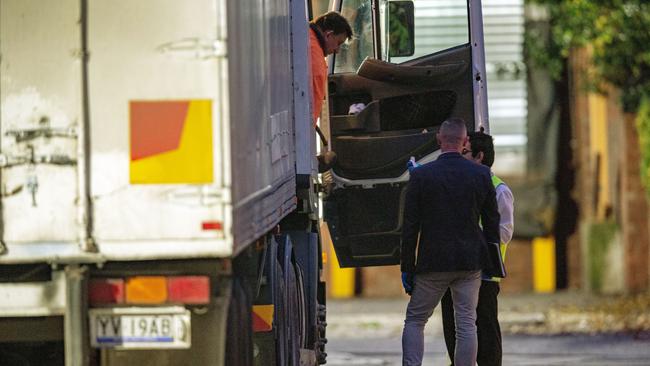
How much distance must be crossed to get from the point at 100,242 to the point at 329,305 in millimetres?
14500

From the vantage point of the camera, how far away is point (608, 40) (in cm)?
1839

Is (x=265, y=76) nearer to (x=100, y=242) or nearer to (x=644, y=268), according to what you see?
(x=100, y=242)

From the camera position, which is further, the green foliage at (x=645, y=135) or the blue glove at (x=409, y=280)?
the green foliage at (x=645, y=135)

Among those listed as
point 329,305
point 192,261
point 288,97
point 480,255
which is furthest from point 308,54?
point 329,305

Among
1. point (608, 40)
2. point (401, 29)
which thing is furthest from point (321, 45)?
point (608, 40)

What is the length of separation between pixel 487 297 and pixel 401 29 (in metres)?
2.60

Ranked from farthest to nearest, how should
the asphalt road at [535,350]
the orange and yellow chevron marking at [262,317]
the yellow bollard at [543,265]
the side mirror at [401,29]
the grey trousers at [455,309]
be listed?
1. the yellow bollard at [543,265]
2. the asphalt road at [535,350]
3. the side mirror at [401,29]
4. the grey trousers at [455,309]
5. the orange and yellow chevron marking at [262,317]

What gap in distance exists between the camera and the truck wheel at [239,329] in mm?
7836

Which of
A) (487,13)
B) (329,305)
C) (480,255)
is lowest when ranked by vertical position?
(329,305)

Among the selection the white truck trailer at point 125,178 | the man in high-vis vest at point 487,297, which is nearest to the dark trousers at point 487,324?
the man in high-vis vest at point 487,297

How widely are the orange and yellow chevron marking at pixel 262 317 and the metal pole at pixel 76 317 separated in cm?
213

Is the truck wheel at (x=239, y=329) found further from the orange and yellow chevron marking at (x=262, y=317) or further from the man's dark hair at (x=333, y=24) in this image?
the man's dark hair at (x=333, y=24)

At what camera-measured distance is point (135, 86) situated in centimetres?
734

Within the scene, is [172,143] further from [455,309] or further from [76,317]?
[455,309]
